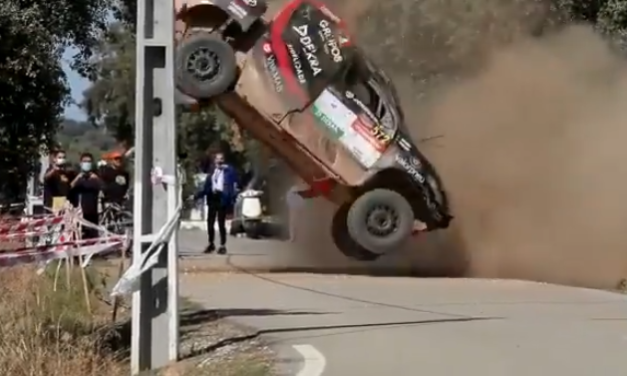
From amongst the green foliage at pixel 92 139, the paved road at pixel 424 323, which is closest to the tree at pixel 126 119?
the green foliage at pixel 92 139

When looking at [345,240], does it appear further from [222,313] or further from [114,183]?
[114,183]

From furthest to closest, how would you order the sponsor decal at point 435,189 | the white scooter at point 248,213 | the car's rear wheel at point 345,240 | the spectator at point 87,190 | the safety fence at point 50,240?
the white scooter at point 248,213
the spectator at point 87,190
the car's rear wheel at point 345,240
the sponsor decal at point 435,189
the safety fence at point 50,240

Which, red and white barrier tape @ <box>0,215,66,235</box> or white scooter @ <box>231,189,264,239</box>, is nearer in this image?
red and white barrier tape @ <box>0,215,66,235</box>

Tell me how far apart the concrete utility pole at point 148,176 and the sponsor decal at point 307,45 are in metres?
7.13

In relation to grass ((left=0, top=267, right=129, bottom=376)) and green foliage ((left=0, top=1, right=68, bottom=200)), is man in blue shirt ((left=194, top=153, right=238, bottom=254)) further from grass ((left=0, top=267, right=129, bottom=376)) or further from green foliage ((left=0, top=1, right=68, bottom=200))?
grass ((left=0, top=267, right=129, bottom=376))

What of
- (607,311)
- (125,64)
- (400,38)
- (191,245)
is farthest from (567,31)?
(125,64)

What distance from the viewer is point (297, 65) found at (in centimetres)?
1703

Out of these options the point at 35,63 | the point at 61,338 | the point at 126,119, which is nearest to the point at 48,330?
the point at 61,338

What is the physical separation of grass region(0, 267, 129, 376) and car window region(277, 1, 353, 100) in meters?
5.61

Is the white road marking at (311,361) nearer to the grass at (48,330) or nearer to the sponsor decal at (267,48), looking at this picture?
the grass at (48,330)

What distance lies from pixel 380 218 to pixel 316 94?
188 cm

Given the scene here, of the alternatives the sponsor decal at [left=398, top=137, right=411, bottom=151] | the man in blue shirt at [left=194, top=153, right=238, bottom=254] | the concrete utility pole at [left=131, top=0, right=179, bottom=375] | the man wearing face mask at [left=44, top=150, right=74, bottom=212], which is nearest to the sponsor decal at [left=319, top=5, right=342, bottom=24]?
the sponsor decal at [left=398, top=137, right=411, bottom=151]

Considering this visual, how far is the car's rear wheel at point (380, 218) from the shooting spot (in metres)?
17.5

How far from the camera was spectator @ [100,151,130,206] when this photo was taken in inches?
899
